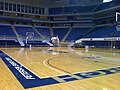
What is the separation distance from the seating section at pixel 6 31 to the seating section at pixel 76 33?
13.0 meters

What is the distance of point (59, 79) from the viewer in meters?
6.23

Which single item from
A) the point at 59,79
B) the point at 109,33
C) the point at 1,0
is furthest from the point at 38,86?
the point at 1,0

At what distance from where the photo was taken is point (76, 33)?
40406 mm

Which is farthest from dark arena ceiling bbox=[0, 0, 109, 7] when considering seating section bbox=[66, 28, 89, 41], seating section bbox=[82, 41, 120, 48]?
seating section bbox=[82, 41, 120, 48]

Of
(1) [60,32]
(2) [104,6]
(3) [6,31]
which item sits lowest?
(1) [60,32]

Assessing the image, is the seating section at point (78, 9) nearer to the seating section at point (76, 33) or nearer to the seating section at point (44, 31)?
the seating section at point (76, 33)

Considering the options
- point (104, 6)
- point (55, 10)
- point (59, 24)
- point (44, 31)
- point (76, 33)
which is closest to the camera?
point (104, 6)

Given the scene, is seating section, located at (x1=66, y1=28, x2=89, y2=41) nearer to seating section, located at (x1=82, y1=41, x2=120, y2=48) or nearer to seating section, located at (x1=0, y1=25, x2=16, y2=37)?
seating section, located at (x1=82, y1=41, x2=120, y2=48)

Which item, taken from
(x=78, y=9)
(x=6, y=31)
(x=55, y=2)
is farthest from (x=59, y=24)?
(x=6, y=31)

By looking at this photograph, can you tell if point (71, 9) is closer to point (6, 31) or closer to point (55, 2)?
point (55, 2)

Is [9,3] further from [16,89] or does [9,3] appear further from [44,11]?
[16,89]

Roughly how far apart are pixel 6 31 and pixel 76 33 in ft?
53.8

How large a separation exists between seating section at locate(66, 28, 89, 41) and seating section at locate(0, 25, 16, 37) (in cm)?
1301

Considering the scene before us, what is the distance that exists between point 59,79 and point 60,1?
38653mm
